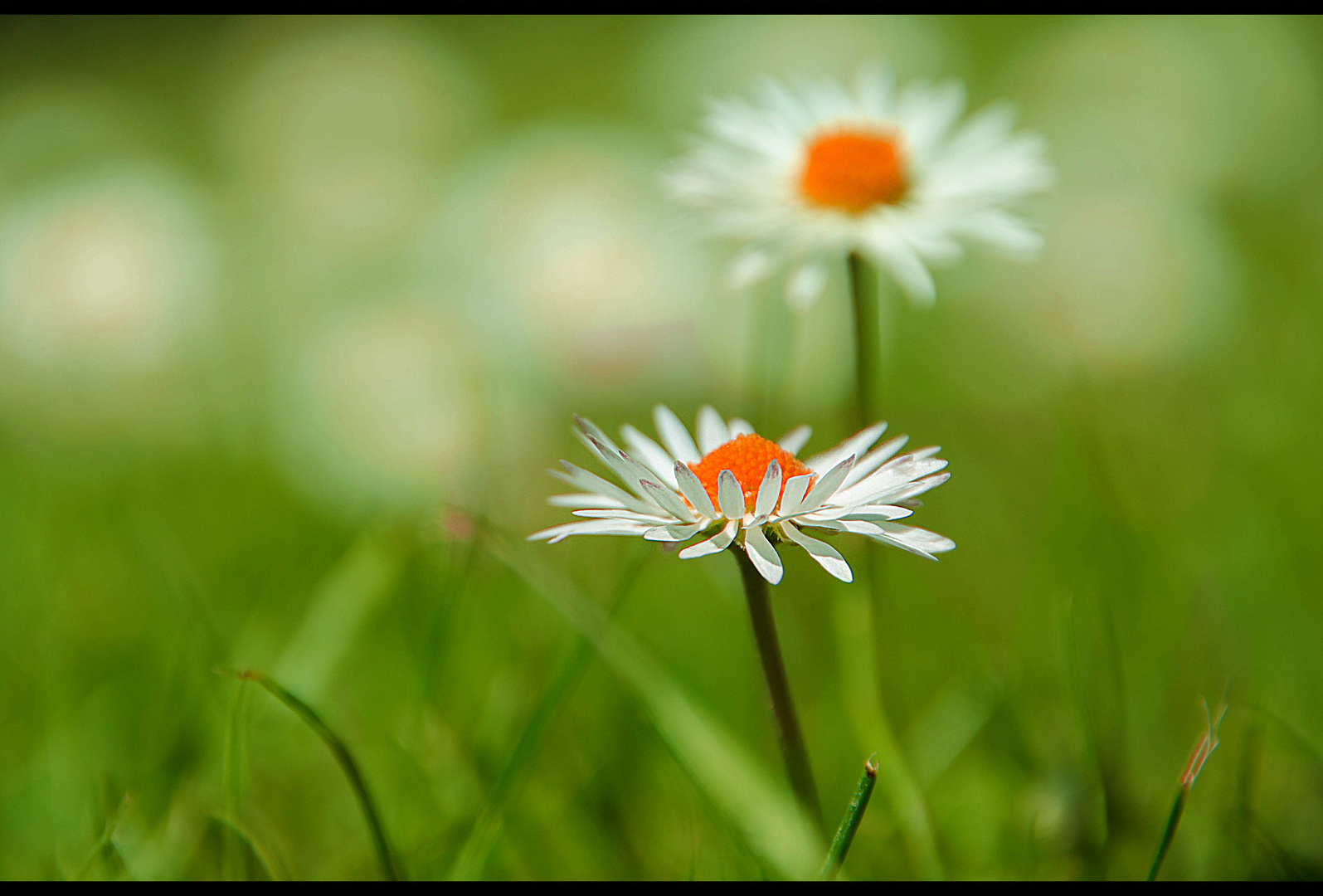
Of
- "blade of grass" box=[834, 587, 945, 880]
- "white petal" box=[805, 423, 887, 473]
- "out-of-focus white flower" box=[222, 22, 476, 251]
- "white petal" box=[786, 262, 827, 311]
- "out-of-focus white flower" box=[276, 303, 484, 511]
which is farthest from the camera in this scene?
"out-of-focus white flower" box=[222, 22, 476, 251]

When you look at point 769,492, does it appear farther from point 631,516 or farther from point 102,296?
point 102,296

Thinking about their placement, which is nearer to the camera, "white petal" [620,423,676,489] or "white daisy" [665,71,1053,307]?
"white petal" [620,423,676,489]

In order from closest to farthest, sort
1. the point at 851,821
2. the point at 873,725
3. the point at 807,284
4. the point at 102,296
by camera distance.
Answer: the point at 851,821, the point at 873,725, the point at 807,284, the point at 102,296

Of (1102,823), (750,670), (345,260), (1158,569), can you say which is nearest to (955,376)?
(1158,569)

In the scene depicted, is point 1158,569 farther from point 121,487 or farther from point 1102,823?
point 121,487

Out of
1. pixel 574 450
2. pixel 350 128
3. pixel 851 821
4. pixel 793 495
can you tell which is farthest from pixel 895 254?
pixel 350 128

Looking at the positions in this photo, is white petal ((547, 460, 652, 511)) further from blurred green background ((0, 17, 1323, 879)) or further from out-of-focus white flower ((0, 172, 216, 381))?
out-of-focus white flower ((0, 172, 216, 381))

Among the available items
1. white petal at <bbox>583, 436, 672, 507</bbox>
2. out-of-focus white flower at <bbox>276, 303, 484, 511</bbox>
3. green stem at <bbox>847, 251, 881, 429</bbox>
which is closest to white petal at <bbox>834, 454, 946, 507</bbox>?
white petal at <bbox>583, 436, 672, 507</bbox>
